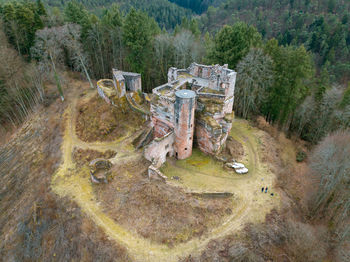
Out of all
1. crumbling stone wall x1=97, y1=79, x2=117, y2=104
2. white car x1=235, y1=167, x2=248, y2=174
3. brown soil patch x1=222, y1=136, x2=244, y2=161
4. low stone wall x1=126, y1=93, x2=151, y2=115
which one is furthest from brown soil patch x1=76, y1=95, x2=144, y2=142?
white car x1=235, y1=167, x2=248, y2=174

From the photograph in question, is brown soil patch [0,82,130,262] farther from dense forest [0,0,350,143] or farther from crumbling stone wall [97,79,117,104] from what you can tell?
dense forest [0,0,350,143]

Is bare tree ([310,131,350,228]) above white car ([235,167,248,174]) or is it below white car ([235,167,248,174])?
above

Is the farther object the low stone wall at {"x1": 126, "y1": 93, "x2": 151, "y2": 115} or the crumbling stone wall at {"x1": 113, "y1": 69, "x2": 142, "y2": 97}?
the crumbling stone wall at {"x1": 113, "y1": 69, "x2": 142, "y2": 97}

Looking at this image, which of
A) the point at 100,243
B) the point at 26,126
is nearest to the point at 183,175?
the point at 100,243

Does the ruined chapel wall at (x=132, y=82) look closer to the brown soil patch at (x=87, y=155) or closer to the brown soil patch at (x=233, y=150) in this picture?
the brown soil patch at (x=87, y=155)

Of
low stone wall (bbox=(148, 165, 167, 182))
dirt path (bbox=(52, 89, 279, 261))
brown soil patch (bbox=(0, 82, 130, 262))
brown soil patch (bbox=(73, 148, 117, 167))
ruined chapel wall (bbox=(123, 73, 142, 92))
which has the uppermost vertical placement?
ruined chapel wall (bbox=(123, 73, 142, 92))

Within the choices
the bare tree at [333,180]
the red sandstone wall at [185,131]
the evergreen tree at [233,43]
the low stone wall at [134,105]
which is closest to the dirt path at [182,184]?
the red sandstone wall at [185,131]
